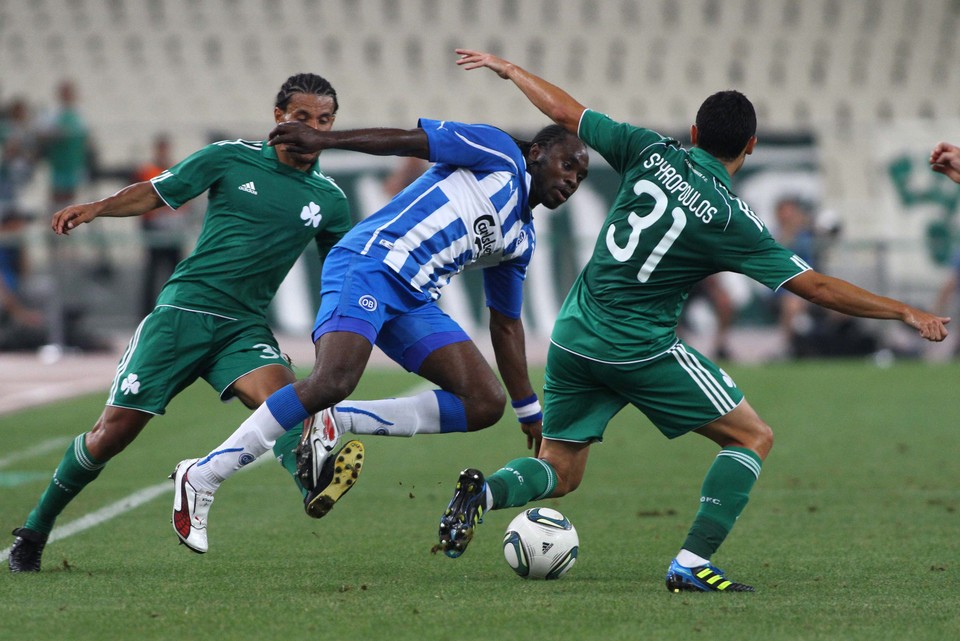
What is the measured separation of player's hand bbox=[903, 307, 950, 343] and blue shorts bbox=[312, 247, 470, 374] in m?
1.97

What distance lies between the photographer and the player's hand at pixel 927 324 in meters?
5.06

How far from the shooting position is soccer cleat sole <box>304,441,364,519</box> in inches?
217

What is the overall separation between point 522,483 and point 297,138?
1.70 metres

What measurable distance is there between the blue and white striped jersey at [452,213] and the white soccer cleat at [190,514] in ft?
3.97

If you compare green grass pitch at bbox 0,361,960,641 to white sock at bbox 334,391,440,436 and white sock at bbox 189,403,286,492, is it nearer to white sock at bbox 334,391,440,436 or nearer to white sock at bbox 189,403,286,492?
white sock at bbox 189,403,286,492

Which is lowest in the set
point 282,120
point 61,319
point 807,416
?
point 61,319

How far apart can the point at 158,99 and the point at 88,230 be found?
197 inches

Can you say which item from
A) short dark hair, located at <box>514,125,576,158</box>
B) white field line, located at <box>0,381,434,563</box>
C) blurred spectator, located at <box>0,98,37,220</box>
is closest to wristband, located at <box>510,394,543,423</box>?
short dark hair, located at <box>514,125,576,158</box>

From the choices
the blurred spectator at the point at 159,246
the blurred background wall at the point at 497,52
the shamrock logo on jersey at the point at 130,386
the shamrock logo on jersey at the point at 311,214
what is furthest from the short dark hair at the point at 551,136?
the blurred background wall at the point at 497,52

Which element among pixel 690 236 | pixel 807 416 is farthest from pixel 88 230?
pixel 690 236

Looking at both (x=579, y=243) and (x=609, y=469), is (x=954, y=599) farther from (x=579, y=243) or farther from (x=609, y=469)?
(x=579, y=243)

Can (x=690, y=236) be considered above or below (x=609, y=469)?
above

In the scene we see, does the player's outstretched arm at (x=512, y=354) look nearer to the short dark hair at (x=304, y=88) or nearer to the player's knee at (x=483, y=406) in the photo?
the player's knee at (x=483, y=406)

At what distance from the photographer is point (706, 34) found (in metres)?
24.1
